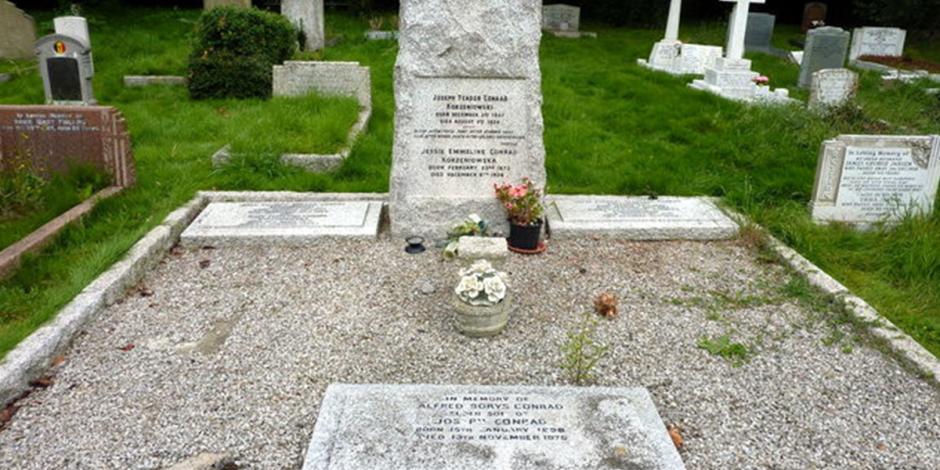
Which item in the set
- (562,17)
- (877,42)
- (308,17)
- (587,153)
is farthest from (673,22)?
(587,153)

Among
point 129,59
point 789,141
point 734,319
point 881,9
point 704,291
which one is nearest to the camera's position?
point 734,319

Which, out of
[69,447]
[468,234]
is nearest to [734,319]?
[468,234]

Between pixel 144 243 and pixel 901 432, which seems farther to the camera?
pixel 144 243

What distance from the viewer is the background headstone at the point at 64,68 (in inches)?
358

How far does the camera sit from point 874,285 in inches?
194

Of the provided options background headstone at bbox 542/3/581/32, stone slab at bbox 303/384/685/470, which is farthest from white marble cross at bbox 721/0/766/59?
stone slab at bbox 303/384/685/470

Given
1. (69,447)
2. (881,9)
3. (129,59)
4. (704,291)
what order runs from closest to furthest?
(69,447)
(704,291)
(129,59)
(881,9)

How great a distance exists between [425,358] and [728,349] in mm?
1702

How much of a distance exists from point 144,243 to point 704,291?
3929mm

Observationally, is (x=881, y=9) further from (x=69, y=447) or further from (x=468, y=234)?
(x=69, y=447)

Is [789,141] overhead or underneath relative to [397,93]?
underneath

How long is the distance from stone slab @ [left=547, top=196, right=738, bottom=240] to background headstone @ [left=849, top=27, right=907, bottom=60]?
43.8 feet

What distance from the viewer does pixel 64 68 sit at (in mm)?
9156

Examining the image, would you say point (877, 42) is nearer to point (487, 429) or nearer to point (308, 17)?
point (308, 17)
